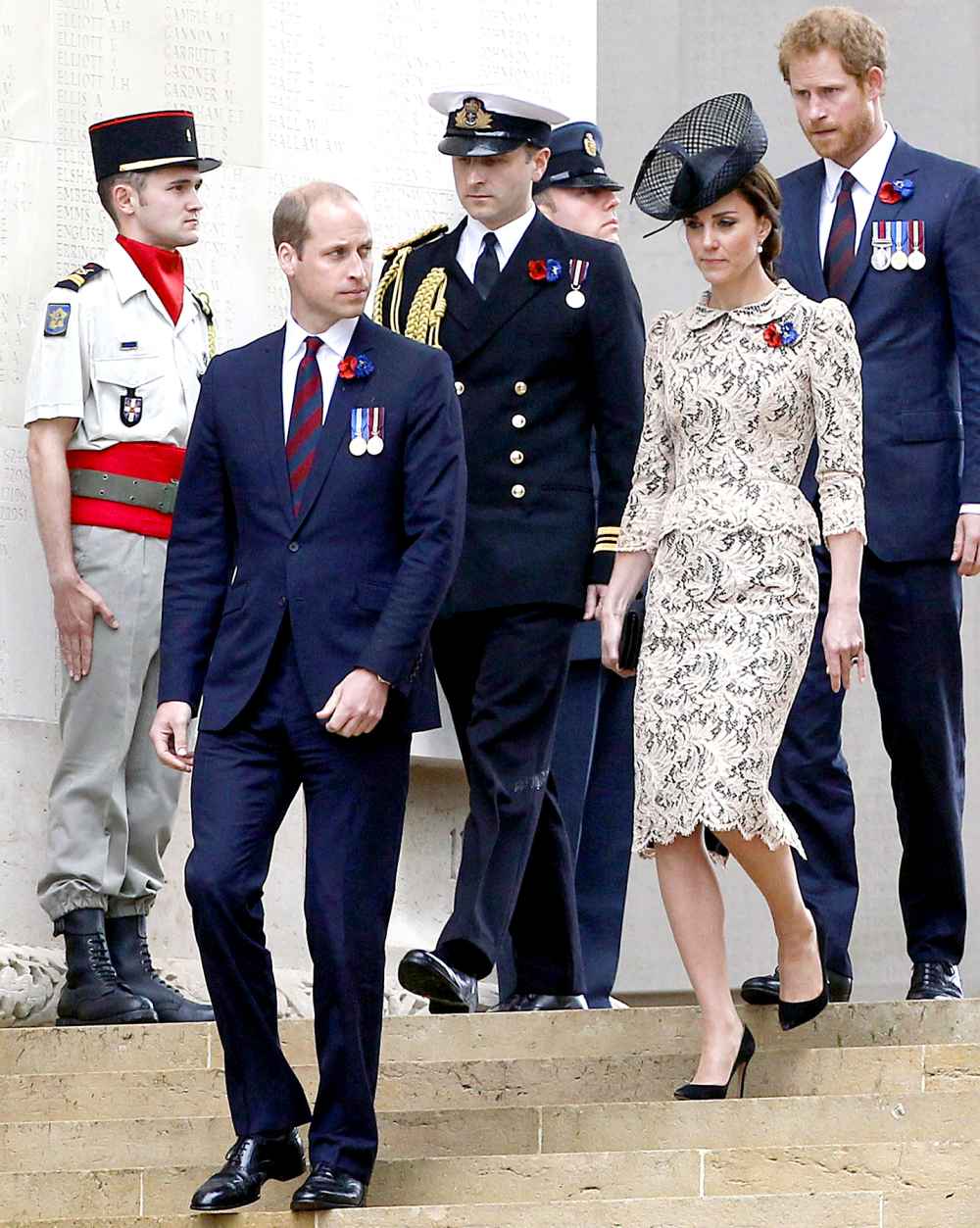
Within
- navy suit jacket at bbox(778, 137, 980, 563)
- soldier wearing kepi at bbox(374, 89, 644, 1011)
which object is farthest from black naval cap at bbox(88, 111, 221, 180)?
navy suit jacket at bbox(778, 137, 980, 563)

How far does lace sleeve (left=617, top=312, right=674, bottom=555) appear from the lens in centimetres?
539

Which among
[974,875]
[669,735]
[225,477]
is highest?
[225,477]

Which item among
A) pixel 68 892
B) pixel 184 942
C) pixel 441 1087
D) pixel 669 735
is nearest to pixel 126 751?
pixel 68 892

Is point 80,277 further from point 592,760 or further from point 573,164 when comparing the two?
point 592,760

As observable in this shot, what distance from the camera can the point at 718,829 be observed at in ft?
16.7

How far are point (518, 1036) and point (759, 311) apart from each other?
1.60 meters

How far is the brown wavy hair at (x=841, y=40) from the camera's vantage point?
5949mm

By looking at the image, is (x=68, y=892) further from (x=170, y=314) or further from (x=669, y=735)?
(x=669, y=735)

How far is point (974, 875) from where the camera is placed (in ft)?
39.0

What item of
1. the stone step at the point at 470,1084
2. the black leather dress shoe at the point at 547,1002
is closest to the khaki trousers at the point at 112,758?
the stone step at the point at 470,1084

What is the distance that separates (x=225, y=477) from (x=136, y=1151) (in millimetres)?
1332

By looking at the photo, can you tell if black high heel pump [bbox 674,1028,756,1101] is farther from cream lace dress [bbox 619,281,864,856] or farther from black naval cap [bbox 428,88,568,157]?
black naval cap [bbox 428,88,568,157]

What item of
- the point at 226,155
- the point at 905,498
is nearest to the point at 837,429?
the point at 905,498

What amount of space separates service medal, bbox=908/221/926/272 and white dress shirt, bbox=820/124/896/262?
0.11m
